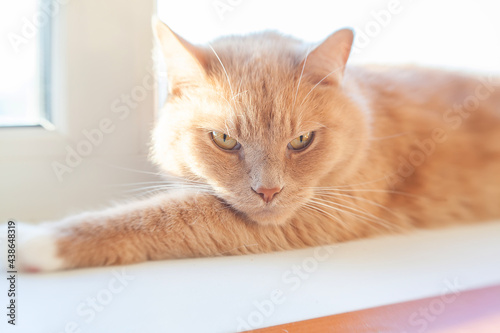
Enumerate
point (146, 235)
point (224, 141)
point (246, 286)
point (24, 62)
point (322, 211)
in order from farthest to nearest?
1. point (24, 62)
2. point (322, 211)
3. point (224, 141)
4. point (146, 235)
5. point (246, 286)

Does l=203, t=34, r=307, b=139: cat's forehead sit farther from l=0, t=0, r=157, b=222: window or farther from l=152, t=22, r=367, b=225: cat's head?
l=0, t=0, r=157, b=222: window

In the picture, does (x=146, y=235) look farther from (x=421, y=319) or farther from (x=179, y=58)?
(x=421, y=319)

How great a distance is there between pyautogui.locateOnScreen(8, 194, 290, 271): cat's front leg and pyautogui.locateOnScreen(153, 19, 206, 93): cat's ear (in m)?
0.38

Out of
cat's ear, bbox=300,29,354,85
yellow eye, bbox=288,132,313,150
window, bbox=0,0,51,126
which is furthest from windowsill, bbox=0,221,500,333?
window, bbox=0,0,51,126

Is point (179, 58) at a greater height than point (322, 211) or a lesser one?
greater

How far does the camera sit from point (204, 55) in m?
1.38

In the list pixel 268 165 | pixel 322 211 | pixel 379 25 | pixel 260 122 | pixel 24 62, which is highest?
pixel 379 25

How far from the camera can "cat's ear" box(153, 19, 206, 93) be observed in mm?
1302

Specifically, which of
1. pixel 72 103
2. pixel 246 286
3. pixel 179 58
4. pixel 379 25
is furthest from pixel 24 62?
pixel 379 25

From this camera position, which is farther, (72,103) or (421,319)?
(72,103)

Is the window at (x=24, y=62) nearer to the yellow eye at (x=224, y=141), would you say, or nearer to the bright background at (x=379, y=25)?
the bright background at (x=379, y=25)

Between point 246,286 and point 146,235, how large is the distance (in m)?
0.33

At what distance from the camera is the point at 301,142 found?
4.42 ft

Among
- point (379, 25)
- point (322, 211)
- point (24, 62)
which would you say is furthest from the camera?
point (379, 25)
